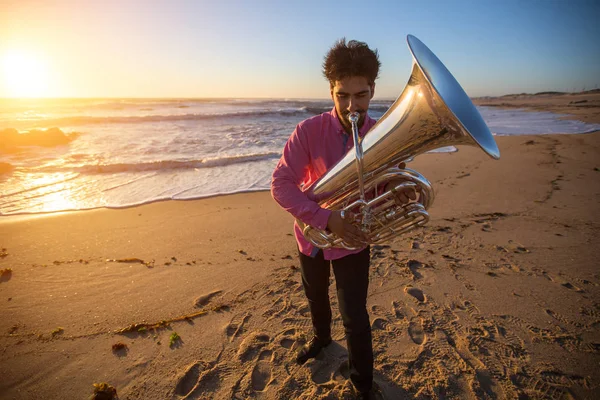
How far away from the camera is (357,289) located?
5.89ft

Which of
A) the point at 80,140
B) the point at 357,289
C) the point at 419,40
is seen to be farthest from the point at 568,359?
the point at 80,140

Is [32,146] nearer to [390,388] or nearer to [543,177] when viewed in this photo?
[390,388]

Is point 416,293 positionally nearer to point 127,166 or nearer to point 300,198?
point 300,198

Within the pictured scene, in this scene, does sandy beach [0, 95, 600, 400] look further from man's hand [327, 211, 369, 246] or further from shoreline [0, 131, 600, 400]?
man's hand [327, 211, 369, 246]

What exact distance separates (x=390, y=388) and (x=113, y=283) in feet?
9.77

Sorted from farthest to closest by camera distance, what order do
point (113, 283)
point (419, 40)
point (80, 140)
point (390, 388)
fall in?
point (80, 140), point (113, 283), point (390, 388), point (419, 40)

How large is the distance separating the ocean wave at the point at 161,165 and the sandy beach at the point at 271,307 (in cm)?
308

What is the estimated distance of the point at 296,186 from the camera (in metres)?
1.78

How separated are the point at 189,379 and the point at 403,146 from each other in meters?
2.24

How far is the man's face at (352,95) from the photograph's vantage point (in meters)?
1.71

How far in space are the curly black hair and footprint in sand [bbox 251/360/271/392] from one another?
212cm

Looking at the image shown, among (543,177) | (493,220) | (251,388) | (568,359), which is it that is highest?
(543,177)

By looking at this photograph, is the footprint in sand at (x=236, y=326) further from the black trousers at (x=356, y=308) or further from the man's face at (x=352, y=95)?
the man's face at (x=352, y=95)

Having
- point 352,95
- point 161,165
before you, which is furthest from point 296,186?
point 161,165
